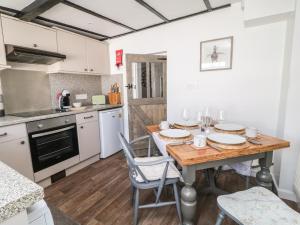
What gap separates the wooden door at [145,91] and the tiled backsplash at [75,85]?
1.02 m

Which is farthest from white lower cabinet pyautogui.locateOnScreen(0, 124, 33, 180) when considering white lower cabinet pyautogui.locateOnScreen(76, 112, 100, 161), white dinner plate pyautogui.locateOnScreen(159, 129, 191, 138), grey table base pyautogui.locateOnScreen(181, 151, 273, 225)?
grey table base pyautogui.locateOnScreen(181, 151, 273, 225)

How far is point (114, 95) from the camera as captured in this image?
3322 millimetres

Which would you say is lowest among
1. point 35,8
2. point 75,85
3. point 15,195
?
point 15,195

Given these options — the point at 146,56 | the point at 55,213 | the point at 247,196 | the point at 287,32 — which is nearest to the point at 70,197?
the point at 55,213

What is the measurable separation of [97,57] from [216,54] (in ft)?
6.91

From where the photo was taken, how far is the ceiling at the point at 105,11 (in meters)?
1.97

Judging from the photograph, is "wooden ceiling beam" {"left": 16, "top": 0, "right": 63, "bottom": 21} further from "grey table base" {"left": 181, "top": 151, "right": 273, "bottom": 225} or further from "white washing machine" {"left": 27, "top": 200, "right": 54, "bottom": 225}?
"grey table base" {"left": 181, "top": 151, "right": 273, "bottom": 225}

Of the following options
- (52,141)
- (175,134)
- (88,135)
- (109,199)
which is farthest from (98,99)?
(175,134)

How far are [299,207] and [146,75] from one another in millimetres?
2580

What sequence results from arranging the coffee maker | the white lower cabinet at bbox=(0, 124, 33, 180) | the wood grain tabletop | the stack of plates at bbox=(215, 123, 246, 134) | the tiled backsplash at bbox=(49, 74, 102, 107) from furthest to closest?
the tiled backsplash at bbox=(49, 74, 102, 107) < the coffee maker < the white lower cabinet at bbox=(0, 124, 33, 180) < the stack of plates at bbox=(215, 123, 246, 134) < the wood grain tabletop

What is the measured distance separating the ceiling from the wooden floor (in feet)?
7.11

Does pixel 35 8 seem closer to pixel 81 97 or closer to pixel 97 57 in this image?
pixel 97 57

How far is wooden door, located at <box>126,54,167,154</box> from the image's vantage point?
113 inches

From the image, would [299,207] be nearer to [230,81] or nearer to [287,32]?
[230,81]
